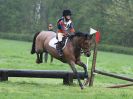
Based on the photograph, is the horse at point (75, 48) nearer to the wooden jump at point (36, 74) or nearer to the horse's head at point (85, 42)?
the horse's head at point (85, 42)

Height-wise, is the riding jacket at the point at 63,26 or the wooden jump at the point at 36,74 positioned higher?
the riding jacket at the point at 63,26

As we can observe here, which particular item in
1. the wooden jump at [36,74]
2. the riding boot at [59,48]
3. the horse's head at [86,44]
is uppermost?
the horse's head at [86,44]

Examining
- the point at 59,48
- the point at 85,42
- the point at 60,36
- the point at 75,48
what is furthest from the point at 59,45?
the point at 85,42

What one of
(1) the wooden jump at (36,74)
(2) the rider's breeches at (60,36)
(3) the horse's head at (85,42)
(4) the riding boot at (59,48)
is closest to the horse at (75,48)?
Result: (3) the horse's head at (85,42)

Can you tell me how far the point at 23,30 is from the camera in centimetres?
8169

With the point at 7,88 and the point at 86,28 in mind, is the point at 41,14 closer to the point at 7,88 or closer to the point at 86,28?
the point at 86,28

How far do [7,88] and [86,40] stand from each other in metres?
2.71

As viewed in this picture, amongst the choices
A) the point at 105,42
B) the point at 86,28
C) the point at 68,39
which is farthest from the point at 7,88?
the point at 86,28

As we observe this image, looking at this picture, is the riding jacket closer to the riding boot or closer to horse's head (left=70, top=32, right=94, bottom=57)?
the riding boot

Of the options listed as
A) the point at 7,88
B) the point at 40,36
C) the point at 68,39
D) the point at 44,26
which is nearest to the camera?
the point at 7,88

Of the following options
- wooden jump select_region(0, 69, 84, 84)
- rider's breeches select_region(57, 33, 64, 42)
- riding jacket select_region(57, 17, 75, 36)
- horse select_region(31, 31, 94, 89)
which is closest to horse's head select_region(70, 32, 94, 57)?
Result: horse select_region(31, 31, 94, 89)

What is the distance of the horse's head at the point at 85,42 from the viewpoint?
1286 cm

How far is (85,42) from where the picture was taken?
42.6 ft

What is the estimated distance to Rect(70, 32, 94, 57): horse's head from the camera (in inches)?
506
